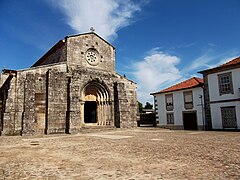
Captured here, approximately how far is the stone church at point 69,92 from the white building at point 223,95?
7.71m

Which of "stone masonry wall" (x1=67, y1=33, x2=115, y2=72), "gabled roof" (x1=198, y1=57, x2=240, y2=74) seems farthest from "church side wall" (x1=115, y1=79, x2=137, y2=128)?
"gabled roof" (x1=198, y1=57, x2=240, y2=74)

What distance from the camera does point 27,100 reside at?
15.3 meters

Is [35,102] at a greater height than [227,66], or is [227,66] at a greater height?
[227,66]

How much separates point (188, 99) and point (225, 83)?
4170 millimetres

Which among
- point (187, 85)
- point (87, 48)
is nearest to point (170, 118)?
point (187, 85)

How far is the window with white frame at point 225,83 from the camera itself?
52.3 feet

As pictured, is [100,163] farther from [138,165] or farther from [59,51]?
[59,51]

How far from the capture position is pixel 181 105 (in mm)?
20188

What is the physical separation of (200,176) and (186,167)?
2.35 feet

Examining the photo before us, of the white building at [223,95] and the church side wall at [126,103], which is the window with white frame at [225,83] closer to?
the white building at [223,95]

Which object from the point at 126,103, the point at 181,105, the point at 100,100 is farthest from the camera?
the point at 181,105

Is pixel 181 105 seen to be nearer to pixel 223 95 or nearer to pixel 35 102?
pixel 223 95

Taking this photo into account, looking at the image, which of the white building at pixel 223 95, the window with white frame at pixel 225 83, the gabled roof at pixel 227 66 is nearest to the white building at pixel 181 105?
the white building at pixel 223 95

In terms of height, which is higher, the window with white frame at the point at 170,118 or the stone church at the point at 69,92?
the stone church at the point at 69,92
